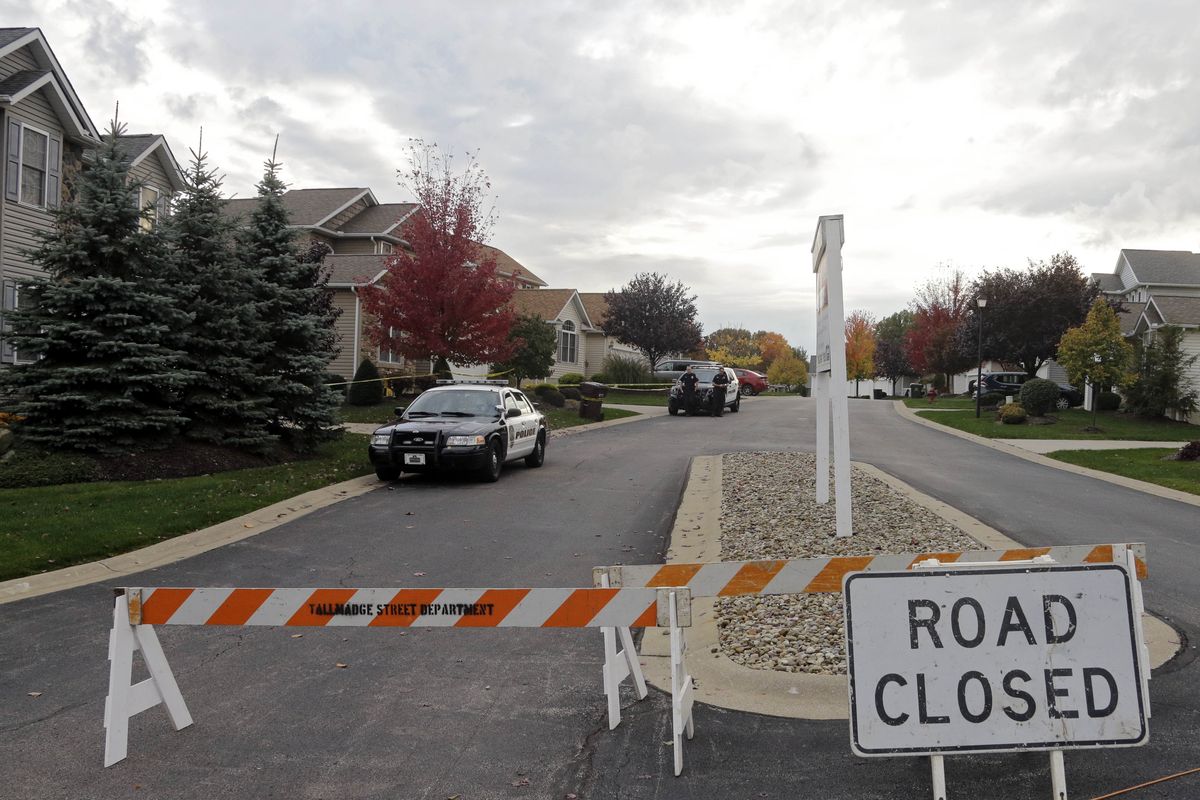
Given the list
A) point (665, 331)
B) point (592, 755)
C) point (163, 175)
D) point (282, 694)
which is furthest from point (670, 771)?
point (665, 331)

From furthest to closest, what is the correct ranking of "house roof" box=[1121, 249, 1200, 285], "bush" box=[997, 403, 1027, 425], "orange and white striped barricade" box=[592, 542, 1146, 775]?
"house roof" box=[1121, 249, 1200, 285] < "bush" box=[997, 403, 1027, 425] < "orange and white striped barricade" box=[592, 542, 1146, 775]

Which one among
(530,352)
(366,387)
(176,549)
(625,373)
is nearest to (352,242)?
(530,352)

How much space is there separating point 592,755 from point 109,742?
7.18 feet

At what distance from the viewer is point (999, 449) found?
23172mm

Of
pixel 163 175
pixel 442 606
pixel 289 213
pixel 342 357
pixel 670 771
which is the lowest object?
pixel 670 771

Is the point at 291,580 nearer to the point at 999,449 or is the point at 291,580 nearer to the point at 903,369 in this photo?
the point at 999,449

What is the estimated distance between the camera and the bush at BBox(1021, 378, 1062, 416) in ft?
102

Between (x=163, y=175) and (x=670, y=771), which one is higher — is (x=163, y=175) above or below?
above

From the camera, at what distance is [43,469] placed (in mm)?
12008

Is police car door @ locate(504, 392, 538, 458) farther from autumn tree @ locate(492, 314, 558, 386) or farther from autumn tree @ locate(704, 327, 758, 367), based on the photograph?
autumn tree @ locate(704, 327, 758, 367)

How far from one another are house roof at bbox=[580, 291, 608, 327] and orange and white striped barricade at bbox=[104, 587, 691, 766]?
4933 cm

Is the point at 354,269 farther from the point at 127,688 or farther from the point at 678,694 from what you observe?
the point at 678,694

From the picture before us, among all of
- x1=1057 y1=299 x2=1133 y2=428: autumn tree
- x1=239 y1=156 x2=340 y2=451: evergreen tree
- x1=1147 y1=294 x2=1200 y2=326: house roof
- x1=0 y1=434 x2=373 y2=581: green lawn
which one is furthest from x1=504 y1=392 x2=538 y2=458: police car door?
x1=1147 y1=294 x2=1200 y2=326: house roof

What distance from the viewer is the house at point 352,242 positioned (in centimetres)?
3216
